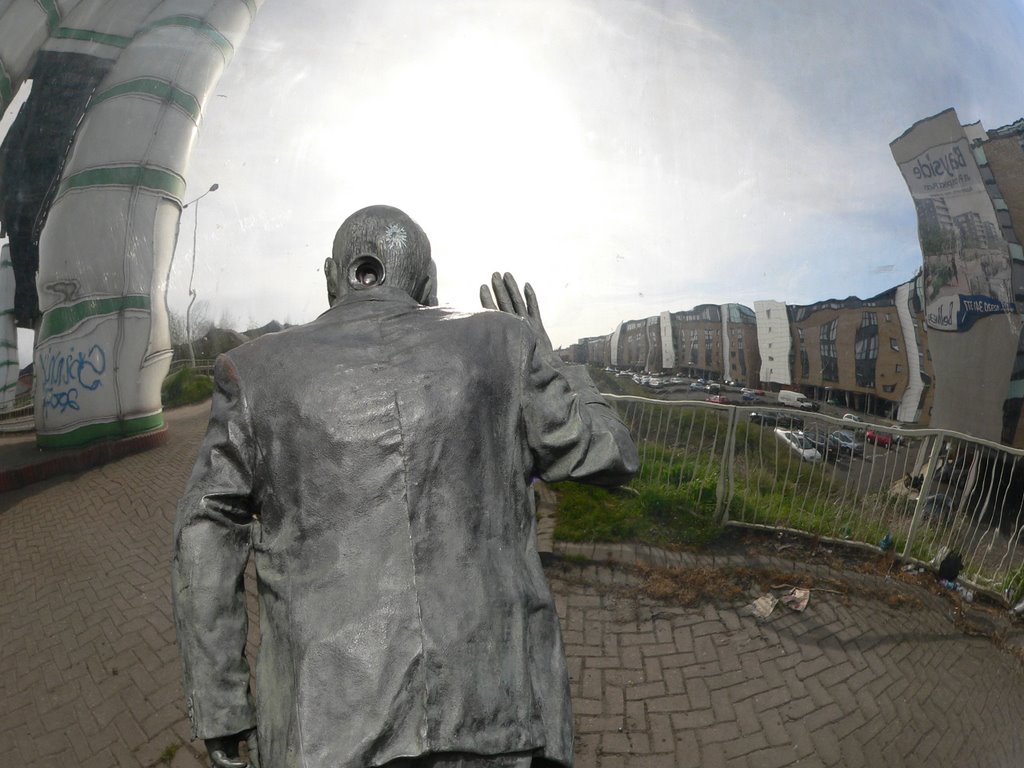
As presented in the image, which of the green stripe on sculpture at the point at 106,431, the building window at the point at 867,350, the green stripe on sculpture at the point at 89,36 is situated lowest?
the green stripe on sculpture at the point at 106,431

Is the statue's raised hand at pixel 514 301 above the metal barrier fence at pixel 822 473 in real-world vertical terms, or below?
above

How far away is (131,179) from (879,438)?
2.31 m

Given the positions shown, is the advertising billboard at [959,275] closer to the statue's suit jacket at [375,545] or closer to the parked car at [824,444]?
the parked car at [824,444]

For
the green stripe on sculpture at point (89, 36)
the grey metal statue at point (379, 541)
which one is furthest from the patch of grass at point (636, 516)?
the green stripe on sculpture at point (89, 36)

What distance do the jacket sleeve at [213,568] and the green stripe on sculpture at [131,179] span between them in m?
0.84

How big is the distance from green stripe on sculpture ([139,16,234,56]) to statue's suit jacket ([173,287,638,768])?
3.55 ft

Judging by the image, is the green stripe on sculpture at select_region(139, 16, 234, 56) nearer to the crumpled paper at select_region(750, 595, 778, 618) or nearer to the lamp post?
the lamp post

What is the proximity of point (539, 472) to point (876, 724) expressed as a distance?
133cm

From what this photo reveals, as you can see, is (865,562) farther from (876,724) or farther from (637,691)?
(637,691)

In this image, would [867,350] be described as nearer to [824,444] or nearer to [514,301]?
[824,444]

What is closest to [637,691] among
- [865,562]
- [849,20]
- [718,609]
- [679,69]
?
[718,609]

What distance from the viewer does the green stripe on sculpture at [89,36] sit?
1.59 meters

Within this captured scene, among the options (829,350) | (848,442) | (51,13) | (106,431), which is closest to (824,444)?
(848,442)

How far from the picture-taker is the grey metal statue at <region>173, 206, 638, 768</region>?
907mm
